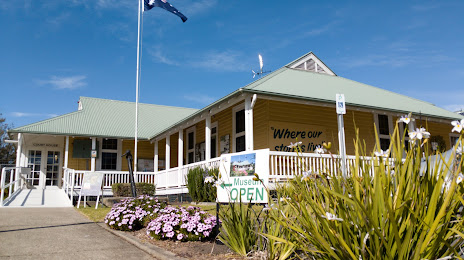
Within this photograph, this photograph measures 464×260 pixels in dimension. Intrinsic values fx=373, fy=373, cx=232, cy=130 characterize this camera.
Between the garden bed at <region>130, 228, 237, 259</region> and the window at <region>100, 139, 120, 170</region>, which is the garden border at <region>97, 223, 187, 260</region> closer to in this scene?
the garden bed at <region>130, 228, 237, 259</region>

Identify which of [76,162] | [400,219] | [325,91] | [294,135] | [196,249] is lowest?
[196,249]

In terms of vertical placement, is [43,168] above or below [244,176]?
above

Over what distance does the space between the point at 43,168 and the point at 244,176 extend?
19.0 metres

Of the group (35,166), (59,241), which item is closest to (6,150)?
(35,166)

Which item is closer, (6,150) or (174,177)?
(174,177)

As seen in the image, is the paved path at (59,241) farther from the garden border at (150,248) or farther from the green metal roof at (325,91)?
the green metal roof at (325,91)

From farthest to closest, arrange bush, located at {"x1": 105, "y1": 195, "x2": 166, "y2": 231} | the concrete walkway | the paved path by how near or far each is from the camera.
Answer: the concrete walkway < bush, located at {"x1": 105, "y1": 195, "x2": 166, "y2": 231} < the paved path

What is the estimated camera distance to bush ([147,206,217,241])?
628 centimetres

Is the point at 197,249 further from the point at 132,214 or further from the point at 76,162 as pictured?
the point at 76,162

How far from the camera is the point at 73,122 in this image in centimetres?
2100

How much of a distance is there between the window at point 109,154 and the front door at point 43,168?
2803 mm

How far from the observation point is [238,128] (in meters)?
16.0

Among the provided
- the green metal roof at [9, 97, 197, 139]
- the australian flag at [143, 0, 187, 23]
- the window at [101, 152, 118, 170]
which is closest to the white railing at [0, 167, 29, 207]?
the green metal roof at [9, 97, 197, 139]

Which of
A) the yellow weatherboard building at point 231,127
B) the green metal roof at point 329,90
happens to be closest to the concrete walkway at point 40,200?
the yellow weatherboard building at point 231,127
